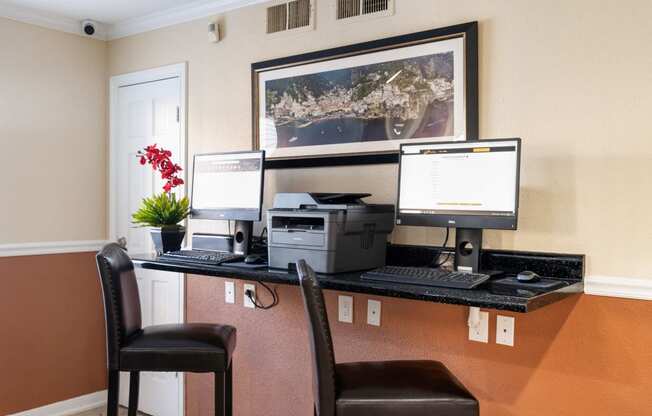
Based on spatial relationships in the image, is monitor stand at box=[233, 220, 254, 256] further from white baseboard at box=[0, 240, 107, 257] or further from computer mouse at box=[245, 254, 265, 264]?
white baseboard at box=[0, 240, 107, 257]

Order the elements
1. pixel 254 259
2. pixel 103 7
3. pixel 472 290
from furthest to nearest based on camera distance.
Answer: pixel 103 7
pixel 254 259
pixel 472 290

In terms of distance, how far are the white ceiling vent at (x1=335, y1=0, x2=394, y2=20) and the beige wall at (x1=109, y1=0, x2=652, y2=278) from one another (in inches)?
1.7

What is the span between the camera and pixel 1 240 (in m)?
3.27

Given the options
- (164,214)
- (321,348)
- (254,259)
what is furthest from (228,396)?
(164,214)

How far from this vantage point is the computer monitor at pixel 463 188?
79.2 inches

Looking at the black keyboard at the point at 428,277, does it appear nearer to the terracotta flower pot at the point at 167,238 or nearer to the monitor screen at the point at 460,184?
→ the monitor screen at the point at 460,184

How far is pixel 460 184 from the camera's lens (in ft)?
6.95

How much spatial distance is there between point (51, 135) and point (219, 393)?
7.30ft

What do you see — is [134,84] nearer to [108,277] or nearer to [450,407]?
[108,277]

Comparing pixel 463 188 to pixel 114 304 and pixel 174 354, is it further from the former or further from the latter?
pixel 114 304

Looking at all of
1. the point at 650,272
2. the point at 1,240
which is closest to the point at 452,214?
the point at 650,272

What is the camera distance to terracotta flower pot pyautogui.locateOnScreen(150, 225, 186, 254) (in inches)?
113

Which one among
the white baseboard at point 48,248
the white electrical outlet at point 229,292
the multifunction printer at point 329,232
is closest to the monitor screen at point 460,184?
the multifunction printer at point 329,232

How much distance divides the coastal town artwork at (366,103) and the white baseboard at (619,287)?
2.64 ft
